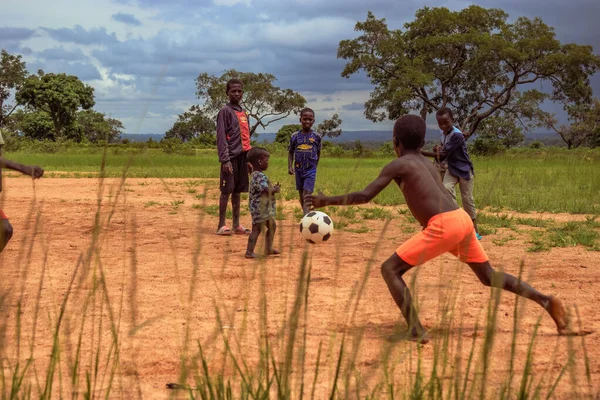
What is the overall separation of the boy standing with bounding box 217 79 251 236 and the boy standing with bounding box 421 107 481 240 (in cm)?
209

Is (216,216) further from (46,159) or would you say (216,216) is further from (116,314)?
(46,159)

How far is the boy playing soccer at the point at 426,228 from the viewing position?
3811 mm

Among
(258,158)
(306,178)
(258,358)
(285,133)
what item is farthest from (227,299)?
(285,133)

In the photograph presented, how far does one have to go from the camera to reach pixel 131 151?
6.86 feet

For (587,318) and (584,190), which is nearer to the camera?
(587,318)

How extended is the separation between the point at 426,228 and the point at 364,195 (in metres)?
0.40

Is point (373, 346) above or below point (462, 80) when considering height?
below

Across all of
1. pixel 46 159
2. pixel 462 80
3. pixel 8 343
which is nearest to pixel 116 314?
pixel 8 343

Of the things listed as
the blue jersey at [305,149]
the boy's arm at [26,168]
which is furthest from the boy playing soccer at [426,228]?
the blue jersey at [305,149]

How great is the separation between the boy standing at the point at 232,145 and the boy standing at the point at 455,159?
2091mm

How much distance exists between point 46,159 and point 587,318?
84.0 feet

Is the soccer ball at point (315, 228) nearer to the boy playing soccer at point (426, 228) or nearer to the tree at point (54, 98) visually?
the boy playing soccer at point (426, 228)

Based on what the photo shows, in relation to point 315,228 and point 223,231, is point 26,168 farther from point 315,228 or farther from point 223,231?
point 223,231

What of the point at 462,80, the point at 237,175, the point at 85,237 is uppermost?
the point at 462,80
